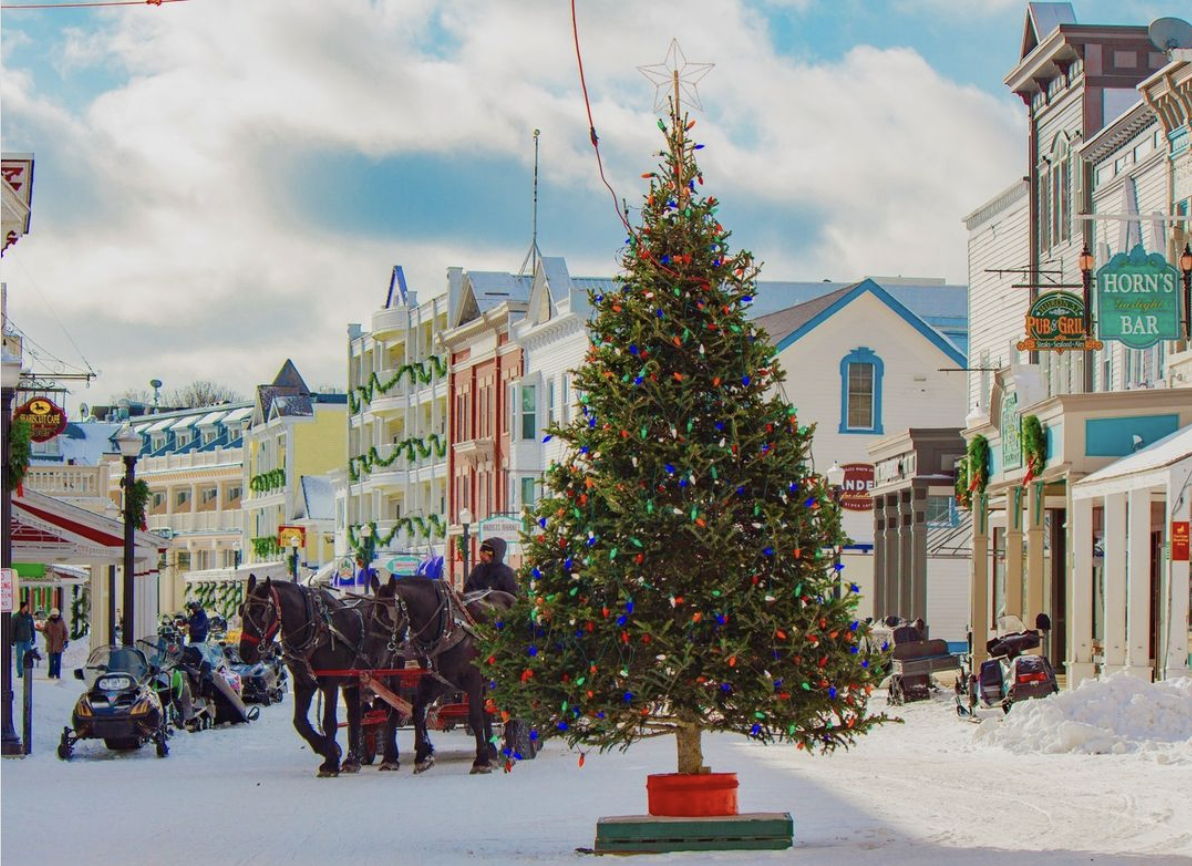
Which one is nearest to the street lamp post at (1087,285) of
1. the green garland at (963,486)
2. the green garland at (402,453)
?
the green garland at (963,486)

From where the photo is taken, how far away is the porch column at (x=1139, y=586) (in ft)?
76.2

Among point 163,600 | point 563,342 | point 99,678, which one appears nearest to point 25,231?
point 99,678

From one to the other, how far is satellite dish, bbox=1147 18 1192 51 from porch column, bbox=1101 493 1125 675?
30.9ft

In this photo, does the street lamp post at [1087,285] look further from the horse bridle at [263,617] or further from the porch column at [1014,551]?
the horse bridle at [263,617]

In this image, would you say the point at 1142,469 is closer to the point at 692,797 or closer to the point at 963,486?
the point at 963,486

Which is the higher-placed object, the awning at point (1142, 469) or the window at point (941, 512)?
the awning at point (1142, 469)

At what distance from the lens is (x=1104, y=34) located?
33.0 meters

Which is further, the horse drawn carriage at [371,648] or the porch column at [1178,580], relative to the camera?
the porch column at [1178,580]

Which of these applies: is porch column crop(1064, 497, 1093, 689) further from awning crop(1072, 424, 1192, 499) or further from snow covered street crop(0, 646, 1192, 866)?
snow covered street crop(0, 646, 1192, 866)

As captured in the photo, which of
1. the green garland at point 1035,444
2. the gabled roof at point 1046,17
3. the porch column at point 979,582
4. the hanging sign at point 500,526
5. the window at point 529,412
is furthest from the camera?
the window at point 529,412

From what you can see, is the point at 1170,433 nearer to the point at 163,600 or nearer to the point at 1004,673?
the point at 1004,673

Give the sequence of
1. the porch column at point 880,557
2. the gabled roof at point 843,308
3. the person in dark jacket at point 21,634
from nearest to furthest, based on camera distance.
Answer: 1. the person in dark jacket at point 21,634
2. the porch column at point 880,557
3. the gabled roof at point 843,308

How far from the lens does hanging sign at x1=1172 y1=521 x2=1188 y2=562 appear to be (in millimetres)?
21234

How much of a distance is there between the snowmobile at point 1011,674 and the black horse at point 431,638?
7.08 meters
